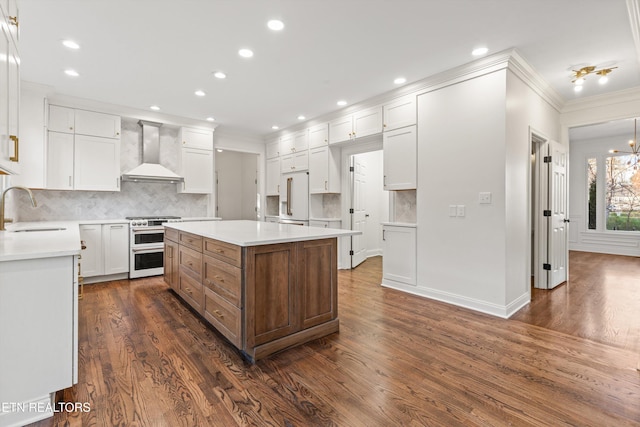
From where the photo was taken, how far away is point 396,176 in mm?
3971

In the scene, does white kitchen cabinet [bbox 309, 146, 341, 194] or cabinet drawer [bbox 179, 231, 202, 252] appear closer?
cabinet drawer [bbox 179, 231, 202, 252]

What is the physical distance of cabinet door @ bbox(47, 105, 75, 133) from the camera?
413 cm

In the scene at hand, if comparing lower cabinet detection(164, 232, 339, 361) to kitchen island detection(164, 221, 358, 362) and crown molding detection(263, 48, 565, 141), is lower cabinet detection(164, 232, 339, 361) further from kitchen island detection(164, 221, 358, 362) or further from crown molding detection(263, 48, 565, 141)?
crown molding detection(263, 48, 565, 141)

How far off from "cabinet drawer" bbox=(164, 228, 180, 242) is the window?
9.11 metres

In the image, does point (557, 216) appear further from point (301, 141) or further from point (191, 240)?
point (191, 240)

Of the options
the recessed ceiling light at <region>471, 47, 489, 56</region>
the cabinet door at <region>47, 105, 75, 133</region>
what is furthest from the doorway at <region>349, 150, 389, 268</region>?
the cabinet door at <region>47, 105, 75, 133</region>

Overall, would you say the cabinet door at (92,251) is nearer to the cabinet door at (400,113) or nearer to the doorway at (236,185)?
the doorway at (236,185)

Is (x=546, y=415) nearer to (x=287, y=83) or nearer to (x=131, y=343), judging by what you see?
(x=131, y=343)

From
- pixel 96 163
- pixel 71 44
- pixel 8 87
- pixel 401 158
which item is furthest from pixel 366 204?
pixel 8 87

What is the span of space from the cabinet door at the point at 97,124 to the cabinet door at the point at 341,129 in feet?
11.2

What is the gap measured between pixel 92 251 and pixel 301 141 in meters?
3.80

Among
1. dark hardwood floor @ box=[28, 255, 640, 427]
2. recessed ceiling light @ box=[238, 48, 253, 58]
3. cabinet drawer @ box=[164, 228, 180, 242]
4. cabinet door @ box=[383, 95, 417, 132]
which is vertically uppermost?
recessed ceiling light @ box=[238, 48, 253, 58]

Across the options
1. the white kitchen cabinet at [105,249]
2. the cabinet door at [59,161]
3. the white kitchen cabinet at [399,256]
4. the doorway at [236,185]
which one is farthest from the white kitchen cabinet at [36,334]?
the doorway at [236,185]

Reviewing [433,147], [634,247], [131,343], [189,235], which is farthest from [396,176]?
[634,247]
